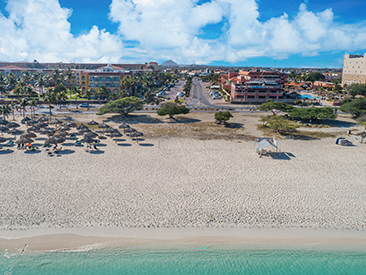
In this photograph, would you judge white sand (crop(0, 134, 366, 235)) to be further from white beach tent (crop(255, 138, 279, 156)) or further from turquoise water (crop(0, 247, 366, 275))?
turquoise water (crop(0, 247, 366, 275))

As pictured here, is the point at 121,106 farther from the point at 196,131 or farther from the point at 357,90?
the point at 357,90

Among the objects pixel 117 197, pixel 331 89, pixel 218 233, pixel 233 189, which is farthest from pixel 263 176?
pixel 331 89

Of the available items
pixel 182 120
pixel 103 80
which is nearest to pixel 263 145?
pixel 182 120

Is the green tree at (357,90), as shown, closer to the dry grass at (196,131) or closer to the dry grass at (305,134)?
the dry grass at (305,134)

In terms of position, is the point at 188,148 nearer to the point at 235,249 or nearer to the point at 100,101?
the point at 235,249

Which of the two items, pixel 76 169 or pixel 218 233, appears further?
pixel 76 169

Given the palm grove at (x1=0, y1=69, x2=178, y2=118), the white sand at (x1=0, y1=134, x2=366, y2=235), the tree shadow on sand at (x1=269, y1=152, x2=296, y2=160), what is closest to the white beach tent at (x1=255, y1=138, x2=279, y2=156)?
the tree shadow on sand at (x1=269, y1=152, x2=296, y2=160)

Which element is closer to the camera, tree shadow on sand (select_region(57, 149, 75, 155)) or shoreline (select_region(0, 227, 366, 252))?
shoreline (select_region(0, 227, 366, 252))
